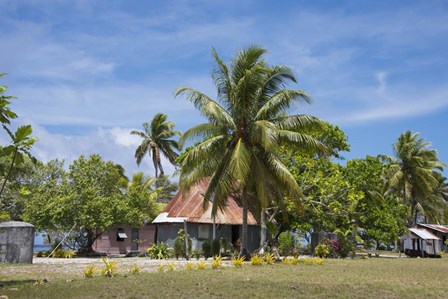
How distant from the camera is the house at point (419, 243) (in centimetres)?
3488

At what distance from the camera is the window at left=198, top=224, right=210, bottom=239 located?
28859 mm

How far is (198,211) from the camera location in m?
28.8

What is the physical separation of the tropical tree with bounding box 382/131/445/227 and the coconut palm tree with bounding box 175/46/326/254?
25.3m

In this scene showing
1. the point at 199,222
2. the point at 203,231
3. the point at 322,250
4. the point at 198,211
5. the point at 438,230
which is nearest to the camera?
the point at 199,222

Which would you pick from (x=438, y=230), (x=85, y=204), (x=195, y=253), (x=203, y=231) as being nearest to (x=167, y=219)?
(x=203, y=231)

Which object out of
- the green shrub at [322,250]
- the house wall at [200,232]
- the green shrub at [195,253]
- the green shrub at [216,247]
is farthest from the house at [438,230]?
the green shrub at [216,247]

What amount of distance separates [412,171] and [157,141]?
24813 millimetres

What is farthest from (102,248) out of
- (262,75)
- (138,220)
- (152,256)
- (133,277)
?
(133,277)

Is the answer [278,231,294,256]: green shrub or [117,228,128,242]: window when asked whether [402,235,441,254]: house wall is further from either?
[117,228,128,242]: window

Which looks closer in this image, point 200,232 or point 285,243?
point 200,232

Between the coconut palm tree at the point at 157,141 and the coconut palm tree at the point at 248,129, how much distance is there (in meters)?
27.9

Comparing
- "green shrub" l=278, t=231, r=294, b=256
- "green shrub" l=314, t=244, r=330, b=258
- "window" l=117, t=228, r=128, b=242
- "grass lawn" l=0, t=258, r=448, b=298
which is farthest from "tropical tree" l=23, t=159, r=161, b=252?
"grass lawn" l=0, t=258, r=448, b=298

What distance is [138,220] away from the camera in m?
30.3

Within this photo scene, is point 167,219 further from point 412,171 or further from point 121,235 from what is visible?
point 412,171
